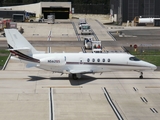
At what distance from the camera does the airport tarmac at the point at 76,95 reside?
28.0 metres

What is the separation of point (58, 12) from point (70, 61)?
8935cm

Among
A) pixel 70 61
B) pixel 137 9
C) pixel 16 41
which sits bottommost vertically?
pixel 70 61

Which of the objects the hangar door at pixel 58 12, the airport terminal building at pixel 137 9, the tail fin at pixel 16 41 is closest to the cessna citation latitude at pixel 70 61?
the tail fin at pixel 16 41

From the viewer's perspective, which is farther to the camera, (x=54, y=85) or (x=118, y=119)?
(x=54, y=85)

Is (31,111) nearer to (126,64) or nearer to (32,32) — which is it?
(126,64)

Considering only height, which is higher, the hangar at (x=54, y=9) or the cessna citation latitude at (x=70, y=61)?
the hangar at (x=54, y=9)

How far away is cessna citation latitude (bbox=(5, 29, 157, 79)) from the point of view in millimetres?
38562

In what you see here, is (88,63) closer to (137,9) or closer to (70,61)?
(70,61)

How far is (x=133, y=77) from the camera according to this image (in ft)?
135

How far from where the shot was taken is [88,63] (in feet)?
128

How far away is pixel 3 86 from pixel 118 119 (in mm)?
12936

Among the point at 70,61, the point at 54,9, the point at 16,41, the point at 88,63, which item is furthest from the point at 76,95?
the point at 54,9

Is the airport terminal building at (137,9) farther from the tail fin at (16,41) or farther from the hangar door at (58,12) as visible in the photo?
the tail fin at (16,41)

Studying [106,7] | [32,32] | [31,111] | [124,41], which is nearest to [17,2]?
[106,7]
